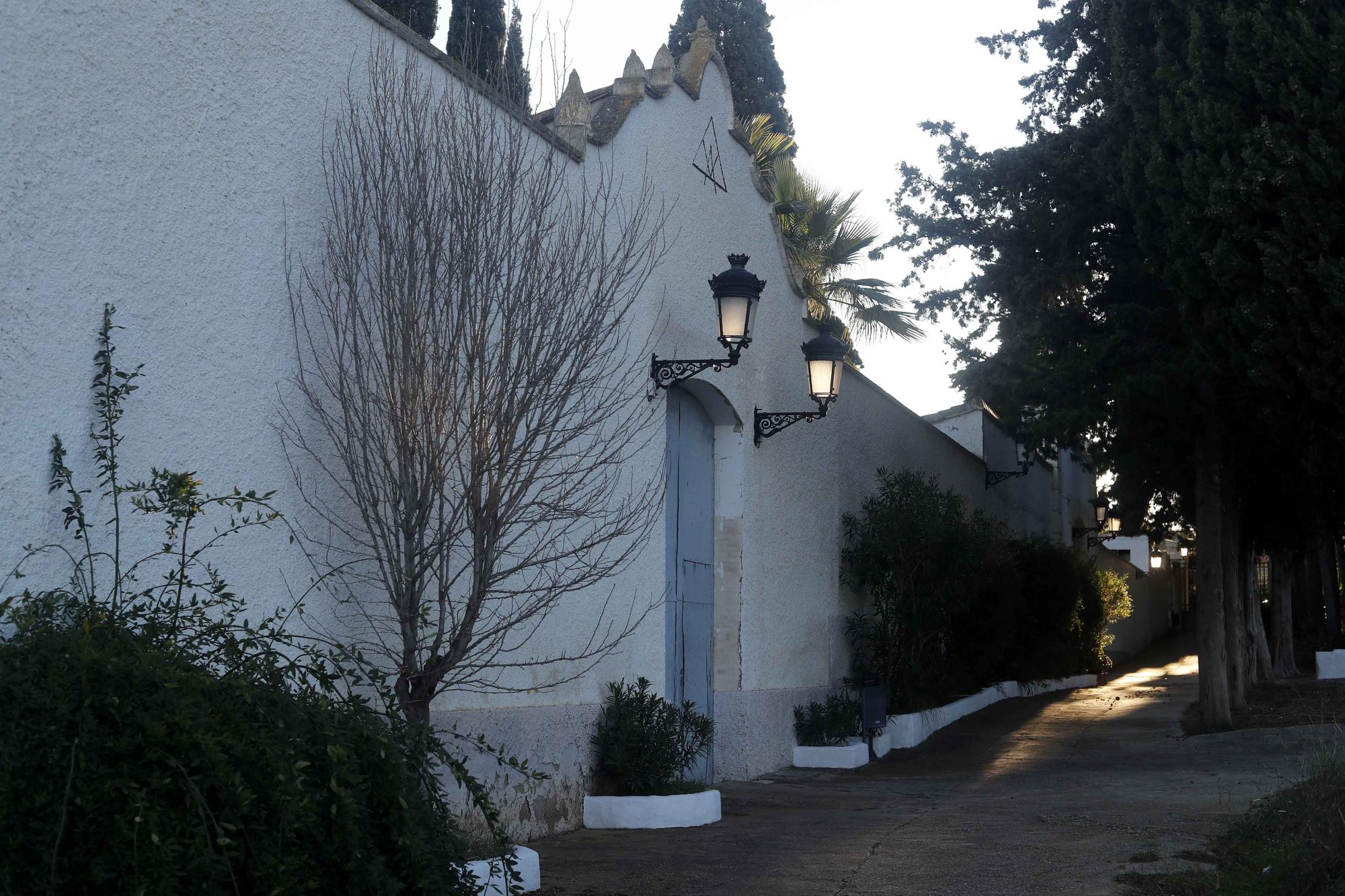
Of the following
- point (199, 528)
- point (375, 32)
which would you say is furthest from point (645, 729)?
point (375, 32)

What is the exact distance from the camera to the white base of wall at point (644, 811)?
745 cm

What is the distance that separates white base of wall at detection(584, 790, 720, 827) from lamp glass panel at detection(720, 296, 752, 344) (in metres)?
2.93

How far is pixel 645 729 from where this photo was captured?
7.68m

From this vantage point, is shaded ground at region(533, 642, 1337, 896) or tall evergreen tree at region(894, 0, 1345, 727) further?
tall evergreen tree at region(894, 0, 1345, 727)

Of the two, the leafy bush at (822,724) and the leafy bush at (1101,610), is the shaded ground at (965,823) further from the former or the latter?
the leafy bush at (1101,610)

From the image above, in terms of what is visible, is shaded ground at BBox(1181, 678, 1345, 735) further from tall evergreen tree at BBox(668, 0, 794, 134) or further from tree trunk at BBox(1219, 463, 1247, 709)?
tall evergreen tree at BBox(668, 0, 794, 134)

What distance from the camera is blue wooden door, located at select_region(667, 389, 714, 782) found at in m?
9.14

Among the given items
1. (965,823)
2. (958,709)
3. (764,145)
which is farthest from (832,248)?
(965,823)

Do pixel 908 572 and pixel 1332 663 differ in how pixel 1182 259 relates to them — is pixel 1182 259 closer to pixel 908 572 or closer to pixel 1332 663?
pixel 908 572

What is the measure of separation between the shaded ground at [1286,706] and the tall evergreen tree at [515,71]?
27.0 feet

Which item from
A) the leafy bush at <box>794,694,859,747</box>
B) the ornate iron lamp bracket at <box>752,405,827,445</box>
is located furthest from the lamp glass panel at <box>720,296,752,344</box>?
the leafy bush at <box>794,694,859,747</box>

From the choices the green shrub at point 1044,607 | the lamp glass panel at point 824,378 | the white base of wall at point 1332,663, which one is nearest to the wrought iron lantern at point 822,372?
the lamp glass panel at point 824,378

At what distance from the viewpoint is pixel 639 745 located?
762cm

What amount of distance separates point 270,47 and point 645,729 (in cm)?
447
